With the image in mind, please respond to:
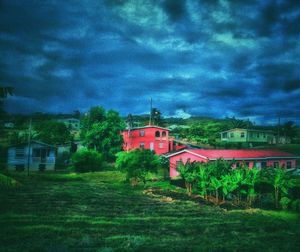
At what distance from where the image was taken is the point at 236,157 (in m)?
36.6

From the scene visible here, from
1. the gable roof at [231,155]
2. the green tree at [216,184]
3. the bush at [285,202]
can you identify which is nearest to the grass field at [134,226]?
the bush at [285,202]

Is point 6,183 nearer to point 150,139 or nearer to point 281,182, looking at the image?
point 281,182

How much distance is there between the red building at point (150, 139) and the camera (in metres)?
58.3

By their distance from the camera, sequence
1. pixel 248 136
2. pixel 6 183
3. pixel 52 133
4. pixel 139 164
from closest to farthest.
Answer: pixel 6 183 → pixel 139 164 → pixel 52 133 → pixel 248 136

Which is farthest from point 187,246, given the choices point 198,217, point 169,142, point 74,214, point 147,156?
point 169,142

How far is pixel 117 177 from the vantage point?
39.9 m

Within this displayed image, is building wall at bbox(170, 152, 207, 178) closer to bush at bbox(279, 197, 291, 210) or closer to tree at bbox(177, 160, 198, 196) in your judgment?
tree at bbox(177, 160, 198, 196)

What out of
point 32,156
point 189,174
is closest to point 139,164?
point 189,174

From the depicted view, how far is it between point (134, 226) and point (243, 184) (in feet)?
39.1

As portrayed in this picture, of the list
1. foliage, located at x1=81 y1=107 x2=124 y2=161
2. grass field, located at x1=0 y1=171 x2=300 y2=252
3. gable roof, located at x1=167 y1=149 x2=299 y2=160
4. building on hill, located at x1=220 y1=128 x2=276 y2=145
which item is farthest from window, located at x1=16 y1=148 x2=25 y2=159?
building on hill, located at x1=220 y1=128 x2=276 y2=145

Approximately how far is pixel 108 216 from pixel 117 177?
23.2 metres

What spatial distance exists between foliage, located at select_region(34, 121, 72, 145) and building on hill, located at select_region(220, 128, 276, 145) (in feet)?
130

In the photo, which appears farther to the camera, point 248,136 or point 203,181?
point 248,136

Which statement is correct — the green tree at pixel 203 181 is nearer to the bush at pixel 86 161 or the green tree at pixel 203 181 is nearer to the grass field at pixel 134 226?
the grass field at pixel 134 226
